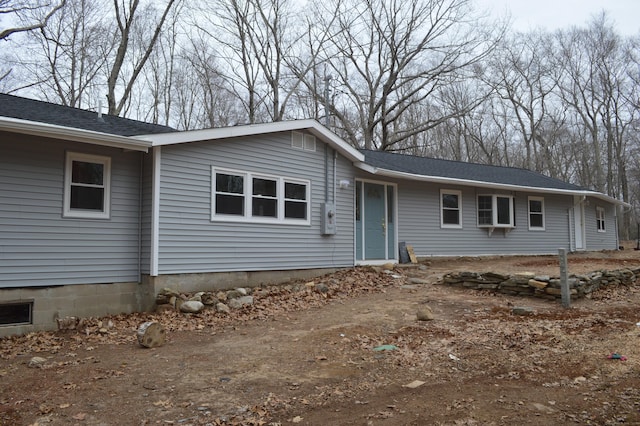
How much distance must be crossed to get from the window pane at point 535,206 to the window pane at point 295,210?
375 inches

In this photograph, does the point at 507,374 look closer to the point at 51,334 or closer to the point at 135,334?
the point at 135,334

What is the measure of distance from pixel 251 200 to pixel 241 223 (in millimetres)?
539

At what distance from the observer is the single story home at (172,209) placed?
23.9 ft

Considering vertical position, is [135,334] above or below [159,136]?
below

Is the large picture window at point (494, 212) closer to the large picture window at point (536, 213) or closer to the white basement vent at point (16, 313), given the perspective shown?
the large picture window at point (536, 213)

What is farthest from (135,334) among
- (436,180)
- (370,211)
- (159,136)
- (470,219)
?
(470,219)

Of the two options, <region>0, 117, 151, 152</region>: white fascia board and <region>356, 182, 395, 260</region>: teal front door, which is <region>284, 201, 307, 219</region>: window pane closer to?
<region>356, 182, 395, 260</region>: teal front door

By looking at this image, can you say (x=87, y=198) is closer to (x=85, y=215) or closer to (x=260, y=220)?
(x=85, y=215)

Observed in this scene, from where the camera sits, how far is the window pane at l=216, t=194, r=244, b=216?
9.29 m

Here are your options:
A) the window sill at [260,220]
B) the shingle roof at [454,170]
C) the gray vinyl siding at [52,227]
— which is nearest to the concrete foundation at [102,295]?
the gray vinyl siding at [52,227]

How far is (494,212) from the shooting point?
49.2 ft

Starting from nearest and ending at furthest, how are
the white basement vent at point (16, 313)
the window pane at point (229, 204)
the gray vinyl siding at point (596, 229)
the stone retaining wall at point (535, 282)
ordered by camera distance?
the white basement vent at point (16, 313)
the stone retaining wall at point (535, 282)
the window pane at point (229, 204)
the gray vinyl siding at point (596, 229)

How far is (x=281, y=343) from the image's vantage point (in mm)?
6160

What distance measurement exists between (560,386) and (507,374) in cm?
53
